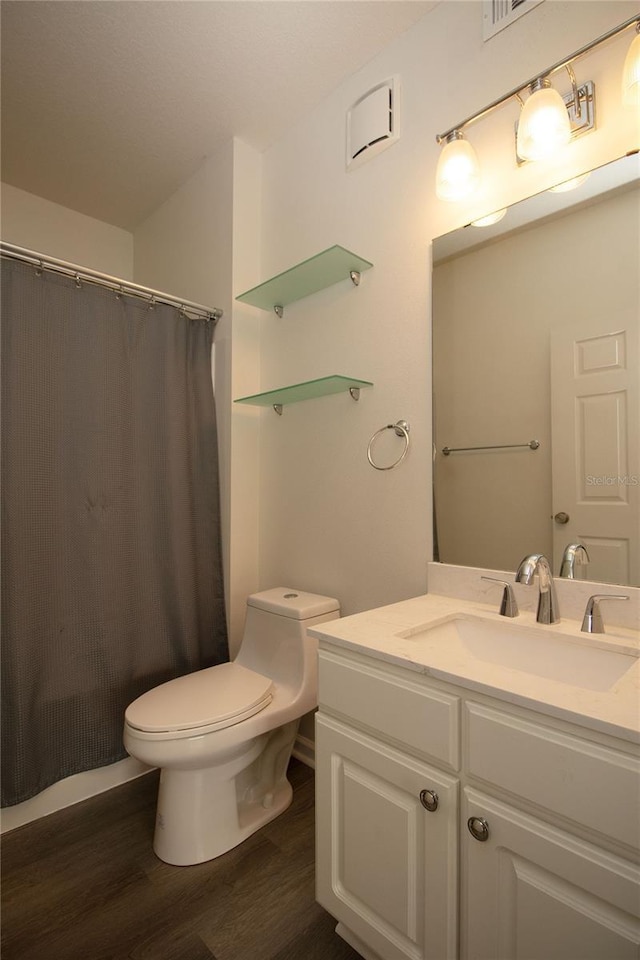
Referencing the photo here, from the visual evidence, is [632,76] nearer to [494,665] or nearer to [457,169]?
[457,169]

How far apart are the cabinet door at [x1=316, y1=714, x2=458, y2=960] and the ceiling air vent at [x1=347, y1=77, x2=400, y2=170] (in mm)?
1783

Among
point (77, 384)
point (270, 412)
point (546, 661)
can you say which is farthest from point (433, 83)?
point (546, 661)

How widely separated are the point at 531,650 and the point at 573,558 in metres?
0.24

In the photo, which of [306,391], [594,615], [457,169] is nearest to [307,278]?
[306,391]

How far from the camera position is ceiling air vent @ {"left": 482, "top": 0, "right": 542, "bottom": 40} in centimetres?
125

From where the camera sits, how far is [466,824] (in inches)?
32.6

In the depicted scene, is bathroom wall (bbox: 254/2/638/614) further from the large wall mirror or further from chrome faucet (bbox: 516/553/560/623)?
chrome faucet (bbox: 516/553/560/623)

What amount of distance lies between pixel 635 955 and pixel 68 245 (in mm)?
3226

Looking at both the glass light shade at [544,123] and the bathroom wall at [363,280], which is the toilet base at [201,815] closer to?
the bathroom wall at [363,280]

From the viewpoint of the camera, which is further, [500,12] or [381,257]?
[381,257]

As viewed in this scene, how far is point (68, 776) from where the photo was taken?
1.63m

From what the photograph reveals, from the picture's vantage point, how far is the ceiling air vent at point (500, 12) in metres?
1.25

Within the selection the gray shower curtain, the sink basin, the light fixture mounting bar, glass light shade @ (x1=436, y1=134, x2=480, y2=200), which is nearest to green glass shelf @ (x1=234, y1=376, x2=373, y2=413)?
the gray shower curtain

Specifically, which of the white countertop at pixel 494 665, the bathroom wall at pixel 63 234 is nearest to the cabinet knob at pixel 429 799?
the white countertop at pixel 494 665
